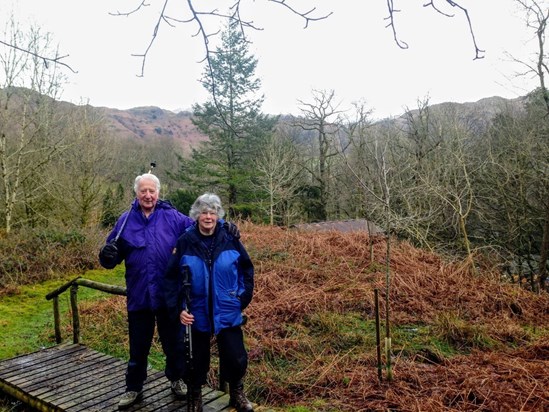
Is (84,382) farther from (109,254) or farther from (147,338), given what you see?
(109,254)

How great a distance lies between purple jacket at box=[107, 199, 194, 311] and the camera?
3338mm

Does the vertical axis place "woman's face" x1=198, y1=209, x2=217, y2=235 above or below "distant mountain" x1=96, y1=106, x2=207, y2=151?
below

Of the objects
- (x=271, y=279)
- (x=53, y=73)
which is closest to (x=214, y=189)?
(x=53, y=73)

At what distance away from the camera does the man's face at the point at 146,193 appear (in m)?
3.38

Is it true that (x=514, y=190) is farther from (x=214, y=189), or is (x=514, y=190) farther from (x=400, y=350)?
(x=214, y=189)

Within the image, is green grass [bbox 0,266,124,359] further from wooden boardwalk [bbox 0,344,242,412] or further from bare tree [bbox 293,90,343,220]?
bare tree [bbox 293,90,343,220]

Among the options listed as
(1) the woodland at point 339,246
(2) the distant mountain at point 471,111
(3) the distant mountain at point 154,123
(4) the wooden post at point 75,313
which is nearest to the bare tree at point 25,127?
(1) the woodland at point 339,246

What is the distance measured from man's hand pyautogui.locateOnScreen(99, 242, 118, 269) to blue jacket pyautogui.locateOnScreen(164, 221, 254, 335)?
1.41 feet

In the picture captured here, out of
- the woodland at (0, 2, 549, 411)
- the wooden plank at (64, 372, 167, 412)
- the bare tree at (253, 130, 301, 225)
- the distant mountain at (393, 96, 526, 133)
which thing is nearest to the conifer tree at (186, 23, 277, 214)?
the woodland at (0, 2, 549, 411)

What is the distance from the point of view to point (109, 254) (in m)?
3.21

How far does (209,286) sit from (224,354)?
550 millimetres

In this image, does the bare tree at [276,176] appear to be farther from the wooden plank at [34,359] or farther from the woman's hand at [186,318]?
the woman's hand at [186,318]

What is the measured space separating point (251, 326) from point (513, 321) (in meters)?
4.19

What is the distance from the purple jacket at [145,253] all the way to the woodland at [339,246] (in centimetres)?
100
